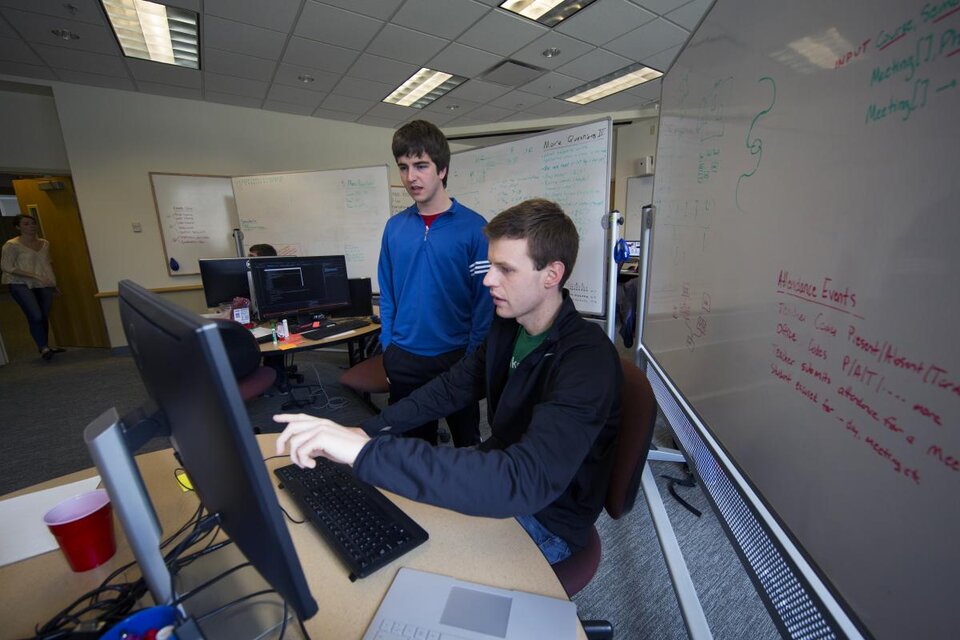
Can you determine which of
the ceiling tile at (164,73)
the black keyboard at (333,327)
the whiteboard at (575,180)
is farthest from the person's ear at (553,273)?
the ceiling tile at (164,73)

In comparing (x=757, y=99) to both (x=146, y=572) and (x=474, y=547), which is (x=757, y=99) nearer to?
(x=474, y=547)

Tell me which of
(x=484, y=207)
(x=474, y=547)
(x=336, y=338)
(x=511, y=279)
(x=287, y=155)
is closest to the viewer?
(x=474, y=547)

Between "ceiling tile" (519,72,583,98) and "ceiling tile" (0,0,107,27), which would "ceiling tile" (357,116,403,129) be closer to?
"ceiling tile" (519,72,583,98)

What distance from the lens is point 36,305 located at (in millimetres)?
4359

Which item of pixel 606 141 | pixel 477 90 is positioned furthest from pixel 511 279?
pixel 477 90

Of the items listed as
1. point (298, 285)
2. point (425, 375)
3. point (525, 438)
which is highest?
point (298, 285)

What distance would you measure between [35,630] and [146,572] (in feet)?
0.90

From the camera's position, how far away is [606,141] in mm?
1900

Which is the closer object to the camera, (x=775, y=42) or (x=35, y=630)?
(x=35, y=630)

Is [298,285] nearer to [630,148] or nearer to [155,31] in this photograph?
[155,31]

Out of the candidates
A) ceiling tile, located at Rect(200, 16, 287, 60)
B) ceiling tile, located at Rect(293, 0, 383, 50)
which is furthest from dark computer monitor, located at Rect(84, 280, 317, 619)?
ceiling tile, located at Rect(200, 16, 287, 60)

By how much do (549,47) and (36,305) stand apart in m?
6.29

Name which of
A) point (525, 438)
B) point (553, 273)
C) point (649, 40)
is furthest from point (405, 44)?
point (525, 438)

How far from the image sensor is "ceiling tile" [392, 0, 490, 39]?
2.80 meters
